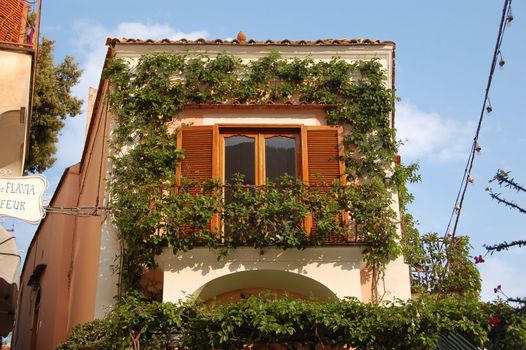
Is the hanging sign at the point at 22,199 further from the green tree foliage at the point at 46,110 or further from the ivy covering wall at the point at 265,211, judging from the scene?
the green tree foliage at the point at 46,110

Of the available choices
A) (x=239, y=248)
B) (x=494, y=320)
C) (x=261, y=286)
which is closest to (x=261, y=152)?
(x=239, y=248)

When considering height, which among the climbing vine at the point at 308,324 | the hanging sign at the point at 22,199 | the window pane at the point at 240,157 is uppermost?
the window pane at the point at 240,157

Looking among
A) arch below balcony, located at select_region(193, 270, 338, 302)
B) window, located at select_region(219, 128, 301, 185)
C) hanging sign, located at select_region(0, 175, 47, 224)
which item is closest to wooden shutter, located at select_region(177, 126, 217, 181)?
window, located at select_region(219, 128, 301, 185)

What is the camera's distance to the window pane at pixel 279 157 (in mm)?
13297

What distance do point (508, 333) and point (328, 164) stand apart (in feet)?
13.8

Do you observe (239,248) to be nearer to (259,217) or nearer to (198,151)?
(259,217)

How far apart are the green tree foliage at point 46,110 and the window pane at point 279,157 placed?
7.81m

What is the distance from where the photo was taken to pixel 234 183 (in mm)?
13062

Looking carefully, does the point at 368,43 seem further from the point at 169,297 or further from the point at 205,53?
the point at 169,297

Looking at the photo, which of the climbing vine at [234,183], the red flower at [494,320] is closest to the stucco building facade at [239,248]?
the climbing vine at [234,183]

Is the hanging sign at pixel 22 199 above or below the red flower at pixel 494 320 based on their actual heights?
above

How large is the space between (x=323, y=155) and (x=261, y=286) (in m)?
2.60

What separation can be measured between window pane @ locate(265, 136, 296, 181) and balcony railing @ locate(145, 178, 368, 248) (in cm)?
82

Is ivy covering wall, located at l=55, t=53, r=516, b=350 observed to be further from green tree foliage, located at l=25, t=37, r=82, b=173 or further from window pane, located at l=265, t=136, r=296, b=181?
green tree foliage, located at l=25, t=37, r=82, b=173
